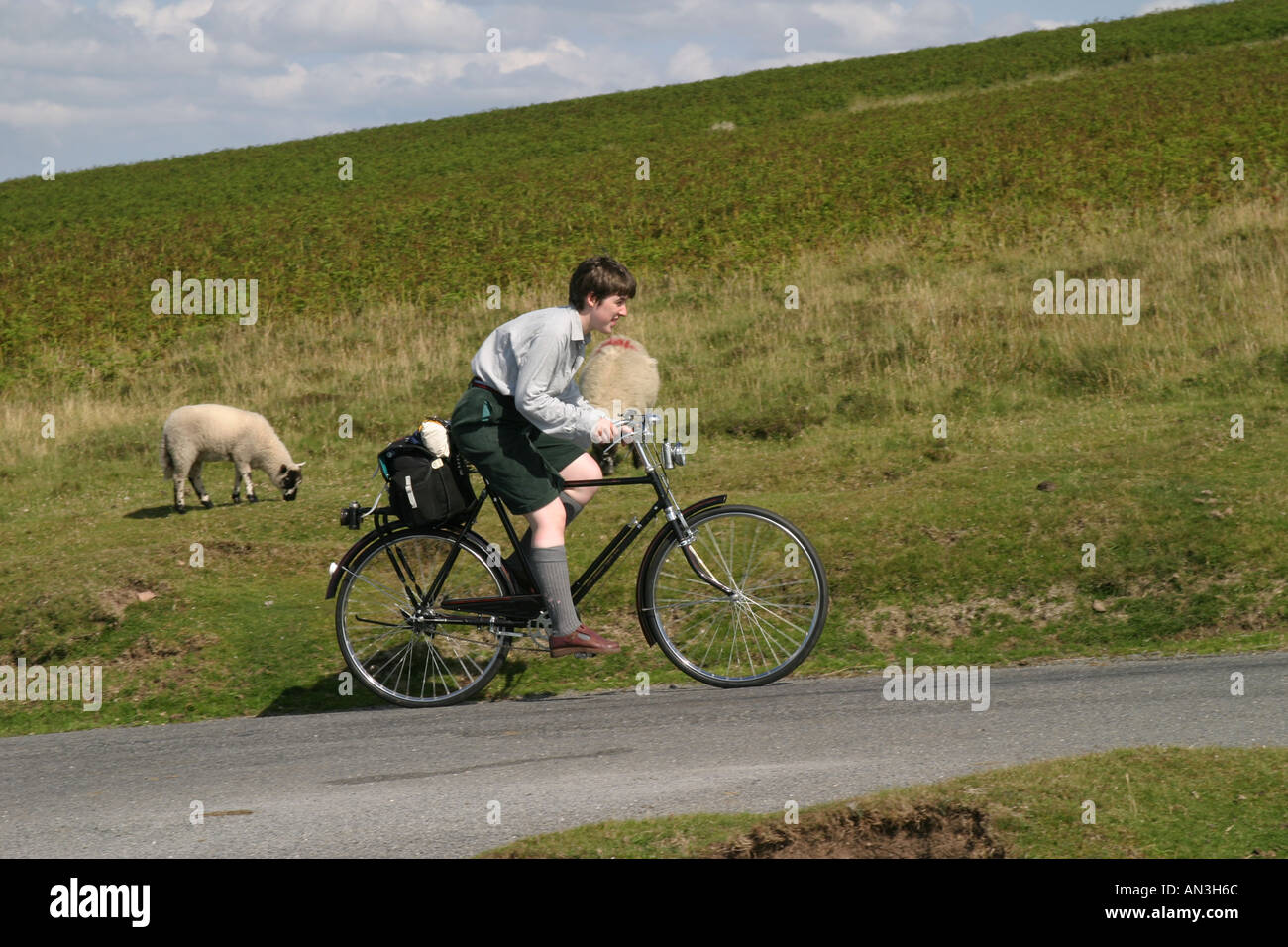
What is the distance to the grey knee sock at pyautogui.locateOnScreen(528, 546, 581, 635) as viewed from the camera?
7445 mm

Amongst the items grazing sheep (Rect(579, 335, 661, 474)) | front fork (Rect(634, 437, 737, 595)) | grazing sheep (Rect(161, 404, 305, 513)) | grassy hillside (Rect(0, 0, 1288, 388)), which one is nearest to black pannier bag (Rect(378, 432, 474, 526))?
front fork (Rect(634, 437, 737, 595))

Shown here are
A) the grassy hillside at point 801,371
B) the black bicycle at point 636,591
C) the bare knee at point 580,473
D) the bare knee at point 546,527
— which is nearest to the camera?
the black bicycle at point 636,591

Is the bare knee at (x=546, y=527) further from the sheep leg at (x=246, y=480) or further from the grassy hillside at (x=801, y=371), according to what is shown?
the sheep leg at (x=246, y=480)

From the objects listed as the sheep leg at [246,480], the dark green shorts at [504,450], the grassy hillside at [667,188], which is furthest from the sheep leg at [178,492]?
the grassy hillside at [667,188]

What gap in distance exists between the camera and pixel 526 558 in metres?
7.59

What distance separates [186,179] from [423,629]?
58608 millimetres

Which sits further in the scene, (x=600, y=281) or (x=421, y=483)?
(x=421, y=483)

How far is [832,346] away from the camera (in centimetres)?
2047

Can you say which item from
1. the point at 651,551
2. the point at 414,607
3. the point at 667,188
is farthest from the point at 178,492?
the point at 667,188

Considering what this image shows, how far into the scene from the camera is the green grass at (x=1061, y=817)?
15.4 feet

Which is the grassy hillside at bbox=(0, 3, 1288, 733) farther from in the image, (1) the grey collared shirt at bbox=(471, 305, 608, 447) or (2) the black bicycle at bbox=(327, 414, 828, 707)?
(1) the grey collared shirt at bbox=(471, 305, 608, 447)

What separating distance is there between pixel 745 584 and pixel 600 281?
1.93 metres

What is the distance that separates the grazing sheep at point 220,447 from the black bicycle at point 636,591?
7.99 m

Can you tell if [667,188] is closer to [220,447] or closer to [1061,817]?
[220,447]
